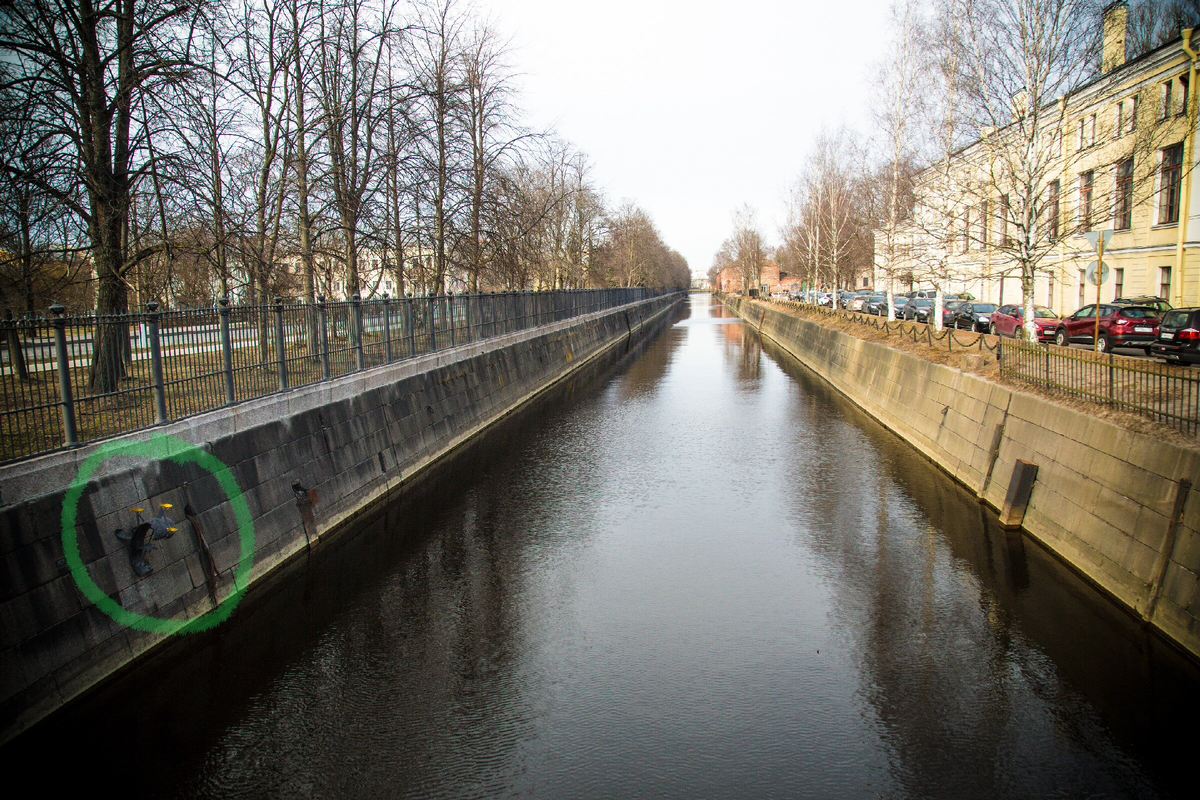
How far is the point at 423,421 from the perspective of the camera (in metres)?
16.3

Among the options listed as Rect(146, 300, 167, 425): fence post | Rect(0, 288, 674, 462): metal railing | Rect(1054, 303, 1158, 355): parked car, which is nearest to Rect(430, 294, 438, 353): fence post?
Rect(0, 288, 674, 462): metal railing

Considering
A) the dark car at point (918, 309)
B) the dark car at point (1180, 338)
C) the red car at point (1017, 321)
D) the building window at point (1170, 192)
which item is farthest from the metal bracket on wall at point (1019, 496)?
the dark car at point (918, 309)

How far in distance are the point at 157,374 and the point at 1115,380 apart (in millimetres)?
11887

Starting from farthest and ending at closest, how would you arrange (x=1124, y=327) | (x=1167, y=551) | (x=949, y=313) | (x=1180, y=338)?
(x=949, y=313)
(x=1124, y=327)
(x=1180, y=338)
(x=1167, y=551)

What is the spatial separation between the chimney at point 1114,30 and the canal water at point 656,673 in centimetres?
1478

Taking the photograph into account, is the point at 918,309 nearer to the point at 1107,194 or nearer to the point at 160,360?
the point at 1107,194

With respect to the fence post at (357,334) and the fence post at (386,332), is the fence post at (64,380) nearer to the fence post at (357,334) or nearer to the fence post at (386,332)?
the fence post at (357,334)

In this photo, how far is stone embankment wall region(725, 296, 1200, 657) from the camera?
7.86 m

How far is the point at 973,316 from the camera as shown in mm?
36156

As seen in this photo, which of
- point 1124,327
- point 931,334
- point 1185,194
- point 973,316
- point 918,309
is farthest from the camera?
point 918,309

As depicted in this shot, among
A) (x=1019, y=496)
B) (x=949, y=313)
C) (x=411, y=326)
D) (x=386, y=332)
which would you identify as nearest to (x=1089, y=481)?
(x=1019, y=496)

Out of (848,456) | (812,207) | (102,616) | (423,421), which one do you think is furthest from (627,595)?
(812,207)

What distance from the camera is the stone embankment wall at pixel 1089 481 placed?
25.8 feet

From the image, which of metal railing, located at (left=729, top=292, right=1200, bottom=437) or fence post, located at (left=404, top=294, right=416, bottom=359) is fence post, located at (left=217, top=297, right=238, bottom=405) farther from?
Result: metal railing, located at (left=729, top=292, right=1200, bottom=437)
